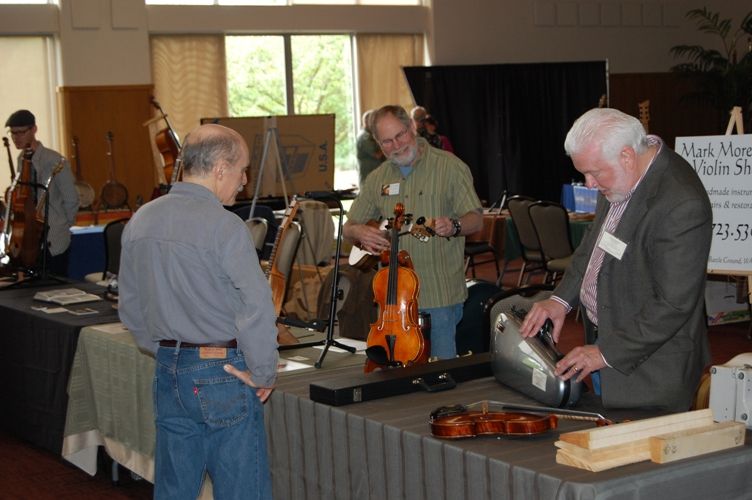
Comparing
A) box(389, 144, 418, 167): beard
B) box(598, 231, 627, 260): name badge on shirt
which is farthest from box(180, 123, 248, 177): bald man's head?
box(389, 144, 418, 167): beard

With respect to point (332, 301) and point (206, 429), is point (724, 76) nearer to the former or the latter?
point (332, 301)

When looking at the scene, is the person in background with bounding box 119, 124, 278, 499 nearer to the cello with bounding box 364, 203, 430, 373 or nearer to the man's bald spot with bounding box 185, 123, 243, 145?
the man's bald spot with bounding box 185, 123, 243, 145

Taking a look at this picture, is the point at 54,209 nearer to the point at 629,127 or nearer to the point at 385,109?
the point at 385,109

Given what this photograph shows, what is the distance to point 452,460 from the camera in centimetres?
239

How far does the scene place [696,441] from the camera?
87.4 inches

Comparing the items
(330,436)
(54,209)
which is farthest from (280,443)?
(54,209)

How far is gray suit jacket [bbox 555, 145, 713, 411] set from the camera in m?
2.44

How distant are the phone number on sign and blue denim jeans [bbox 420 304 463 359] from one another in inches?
59.4

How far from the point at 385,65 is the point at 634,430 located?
451 inches

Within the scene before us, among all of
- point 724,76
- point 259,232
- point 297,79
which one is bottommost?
point 259,232

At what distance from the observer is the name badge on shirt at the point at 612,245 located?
8.36 ft

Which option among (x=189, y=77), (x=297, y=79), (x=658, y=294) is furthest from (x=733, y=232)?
(x=297, y=79)

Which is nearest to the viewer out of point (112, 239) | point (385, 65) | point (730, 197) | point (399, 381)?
point (399, 381)

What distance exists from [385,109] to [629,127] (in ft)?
4.98
